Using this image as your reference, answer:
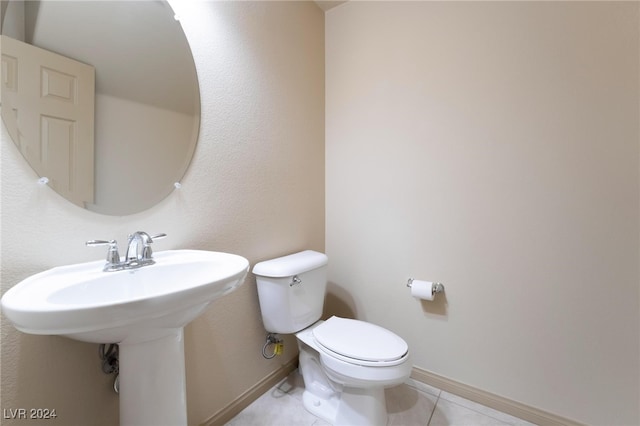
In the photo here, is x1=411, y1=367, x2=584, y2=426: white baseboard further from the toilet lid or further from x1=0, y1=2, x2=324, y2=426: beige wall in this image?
x1=0, y1=2, x2=324, y2=426: beige wall

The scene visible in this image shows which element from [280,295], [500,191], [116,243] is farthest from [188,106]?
[500,191]

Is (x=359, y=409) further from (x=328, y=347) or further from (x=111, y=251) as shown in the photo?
(x=111, y=251)

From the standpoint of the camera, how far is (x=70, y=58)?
880mm

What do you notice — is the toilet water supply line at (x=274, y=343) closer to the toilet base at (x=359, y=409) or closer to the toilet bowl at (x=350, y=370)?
the toilet bowl at (x=350, y=370)

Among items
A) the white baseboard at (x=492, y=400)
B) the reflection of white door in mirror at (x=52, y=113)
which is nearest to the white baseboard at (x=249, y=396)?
the white baseboard at (x=492, y=400)

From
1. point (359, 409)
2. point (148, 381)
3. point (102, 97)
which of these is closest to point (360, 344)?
point (359, 409)

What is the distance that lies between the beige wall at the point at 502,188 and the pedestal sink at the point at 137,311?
110 cm

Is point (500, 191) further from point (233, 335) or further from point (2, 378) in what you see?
point (2, 378)

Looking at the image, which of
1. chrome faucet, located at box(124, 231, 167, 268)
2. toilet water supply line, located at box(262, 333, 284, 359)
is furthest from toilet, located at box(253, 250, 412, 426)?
chrome faucet, located at box(124, 231, 167, 268)

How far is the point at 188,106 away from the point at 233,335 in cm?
106

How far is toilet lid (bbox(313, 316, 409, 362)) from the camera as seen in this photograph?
3.76 ft

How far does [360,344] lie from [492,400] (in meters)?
0.82

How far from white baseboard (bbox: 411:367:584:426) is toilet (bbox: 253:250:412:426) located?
404 mm

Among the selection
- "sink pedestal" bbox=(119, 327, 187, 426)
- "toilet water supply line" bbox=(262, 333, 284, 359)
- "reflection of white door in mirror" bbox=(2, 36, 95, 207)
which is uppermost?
A: "reflection of white door in mirror" bbox=(2, 36, 95, 207)
